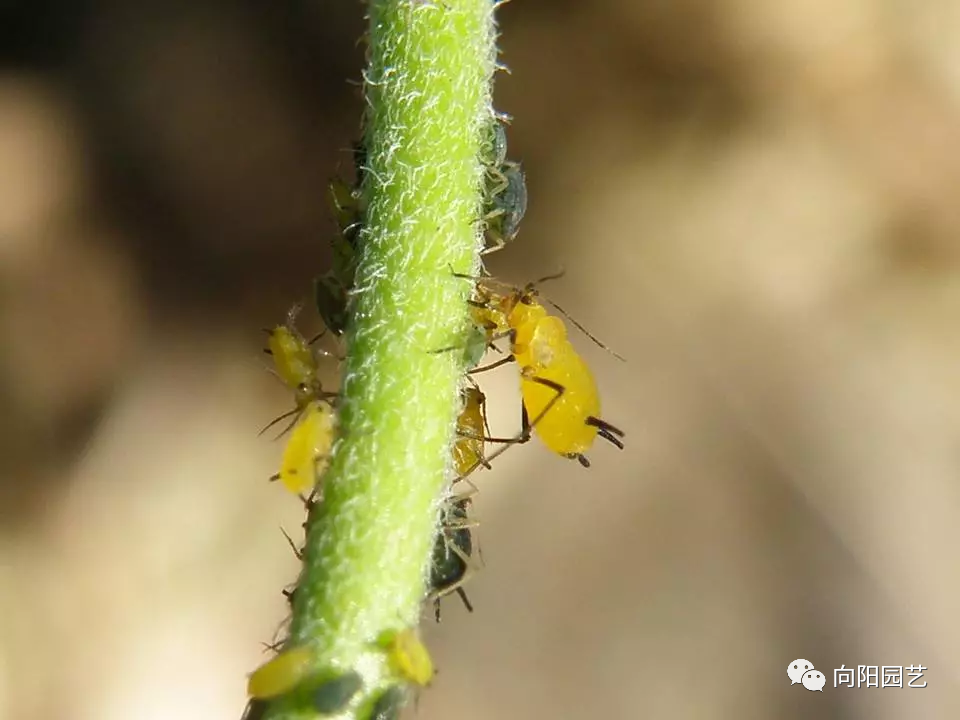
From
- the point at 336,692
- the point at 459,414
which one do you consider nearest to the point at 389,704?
the point at 336,692

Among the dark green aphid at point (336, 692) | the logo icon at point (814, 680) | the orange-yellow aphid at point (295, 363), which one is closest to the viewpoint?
the dark green aphid at point (336, 692)

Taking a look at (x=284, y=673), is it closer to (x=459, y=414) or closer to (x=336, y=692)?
(x=336, y=692)

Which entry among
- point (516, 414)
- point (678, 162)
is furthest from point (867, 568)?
point (678, 162)

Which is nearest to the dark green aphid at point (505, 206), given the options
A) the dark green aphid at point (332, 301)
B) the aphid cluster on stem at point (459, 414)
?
the aphid cluster on stem at point (459, 414)

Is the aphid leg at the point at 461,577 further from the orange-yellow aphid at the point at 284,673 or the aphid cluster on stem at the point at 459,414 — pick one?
the orange-yellow aphid at the point at 284,673

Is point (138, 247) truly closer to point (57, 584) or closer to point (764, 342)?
point (57, 584)

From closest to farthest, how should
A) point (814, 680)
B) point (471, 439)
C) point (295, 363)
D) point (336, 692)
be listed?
point (336, 692)
point (471, 439)
point (295, 363)
point (814, 680)

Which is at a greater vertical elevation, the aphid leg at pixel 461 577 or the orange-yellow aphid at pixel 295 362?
the orange-yellow aphid at pixel 295 362
